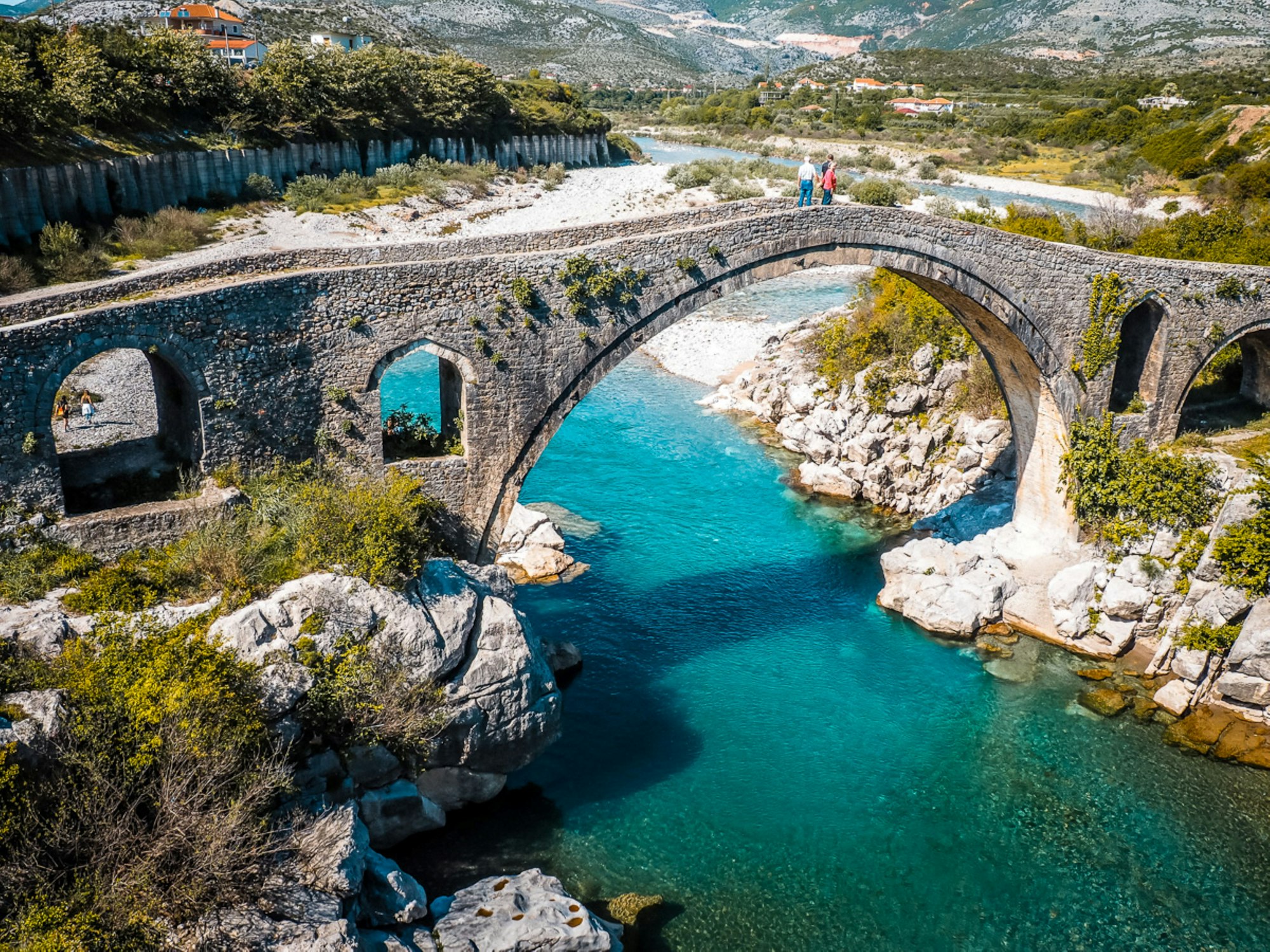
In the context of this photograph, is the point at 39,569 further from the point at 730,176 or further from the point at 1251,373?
the point at 730,176

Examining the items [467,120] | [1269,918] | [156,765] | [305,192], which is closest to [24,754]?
[156,765]

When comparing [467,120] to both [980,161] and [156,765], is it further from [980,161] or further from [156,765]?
[156,765]

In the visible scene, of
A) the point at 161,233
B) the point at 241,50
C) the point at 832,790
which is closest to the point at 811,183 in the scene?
the point at 832,790

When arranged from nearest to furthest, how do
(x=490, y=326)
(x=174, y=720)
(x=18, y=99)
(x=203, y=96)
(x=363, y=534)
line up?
1. (x=174, y=720)
2. (x=363, y=534)
3. (x=490, y=326)
4. (x=18, y=99)
5. (x=203, y=96)

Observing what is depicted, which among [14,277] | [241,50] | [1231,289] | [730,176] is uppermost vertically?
[241,50]

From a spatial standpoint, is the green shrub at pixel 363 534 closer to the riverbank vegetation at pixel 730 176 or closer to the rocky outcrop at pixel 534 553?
the rocky outcrop at pixel 534 553

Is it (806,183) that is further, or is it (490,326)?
(806,183)

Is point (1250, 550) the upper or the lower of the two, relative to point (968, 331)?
lower

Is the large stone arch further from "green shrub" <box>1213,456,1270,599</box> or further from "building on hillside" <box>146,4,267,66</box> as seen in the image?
"building on hillside" <box>146,4,267,66</box>

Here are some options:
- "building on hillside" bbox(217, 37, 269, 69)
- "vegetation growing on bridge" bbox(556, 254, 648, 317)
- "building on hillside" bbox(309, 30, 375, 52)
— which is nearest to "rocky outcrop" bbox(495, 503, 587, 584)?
"vegetation growing on bridge" bbox(556, 254, 648, 317)
